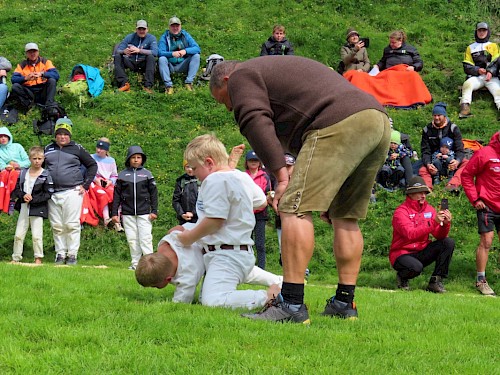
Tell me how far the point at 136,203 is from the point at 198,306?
7.20 metres

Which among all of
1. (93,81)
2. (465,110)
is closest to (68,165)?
(93,81)

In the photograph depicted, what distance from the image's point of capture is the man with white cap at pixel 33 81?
1786cm

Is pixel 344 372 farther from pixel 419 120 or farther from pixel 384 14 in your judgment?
pixel 384 14

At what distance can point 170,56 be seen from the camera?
19.5m

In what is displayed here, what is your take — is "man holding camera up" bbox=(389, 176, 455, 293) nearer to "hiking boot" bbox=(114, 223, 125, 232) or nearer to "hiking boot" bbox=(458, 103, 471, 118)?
"hiking boot" bbox=(114, 223, 125, 232)

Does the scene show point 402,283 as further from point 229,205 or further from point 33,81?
point 33,81

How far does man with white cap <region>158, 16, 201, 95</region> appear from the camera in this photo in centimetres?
1947

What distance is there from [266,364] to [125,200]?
9.14 metres

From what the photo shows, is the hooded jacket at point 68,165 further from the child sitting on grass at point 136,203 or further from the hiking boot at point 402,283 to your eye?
the hiking boot at point 402,283

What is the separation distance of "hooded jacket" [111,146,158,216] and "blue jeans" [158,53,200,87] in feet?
20.9

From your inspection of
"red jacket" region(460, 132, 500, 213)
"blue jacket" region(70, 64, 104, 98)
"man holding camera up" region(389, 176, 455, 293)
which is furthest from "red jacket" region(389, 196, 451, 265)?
"blue jacket" region(70, 64, 104, 98)

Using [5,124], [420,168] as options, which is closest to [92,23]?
[5,124]

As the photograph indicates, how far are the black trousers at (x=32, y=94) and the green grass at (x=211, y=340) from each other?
12186 mm

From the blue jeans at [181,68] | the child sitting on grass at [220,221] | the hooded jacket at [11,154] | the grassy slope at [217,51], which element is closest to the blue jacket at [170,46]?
the blue jeans at [181,68]
